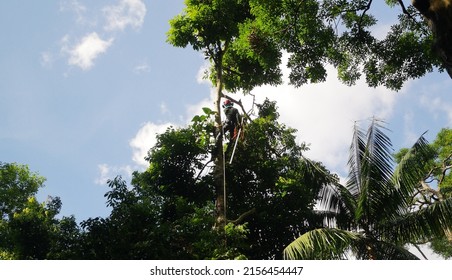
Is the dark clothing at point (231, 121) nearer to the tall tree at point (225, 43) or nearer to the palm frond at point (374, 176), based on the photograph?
the tall tree at point (225, 43)

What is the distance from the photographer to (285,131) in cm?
1095

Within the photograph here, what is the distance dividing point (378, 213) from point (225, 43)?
20.0 ft

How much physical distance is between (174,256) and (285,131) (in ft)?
16.6

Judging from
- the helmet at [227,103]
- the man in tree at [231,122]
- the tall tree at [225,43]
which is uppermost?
the tall tree at [225,43]

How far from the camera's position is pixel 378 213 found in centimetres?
701

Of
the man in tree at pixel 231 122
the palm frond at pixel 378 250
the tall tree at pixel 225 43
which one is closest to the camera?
the palm frond at pixel 378 250

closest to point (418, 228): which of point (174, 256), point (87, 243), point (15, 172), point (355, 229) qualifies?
point (355, 229)

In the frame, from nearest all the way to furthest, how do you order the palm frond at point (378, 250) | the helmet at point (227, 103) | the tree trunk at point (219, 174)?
the palm frond at point (378, 250), the tree trunk at point (219, 174), the helmet at point (227, 103)

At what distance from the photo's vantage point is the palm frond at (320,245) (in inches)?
233

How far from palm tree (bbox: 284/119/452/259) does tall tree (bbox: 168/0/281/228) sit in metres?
2.46

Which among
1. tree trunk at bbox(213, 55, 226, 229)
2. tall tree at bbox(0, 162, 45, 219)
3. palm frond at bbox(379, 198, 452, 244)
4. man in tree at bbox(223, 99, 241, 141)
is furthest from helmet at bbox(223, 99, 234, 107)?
tall tree at bbox(0, 162, 45, 219)

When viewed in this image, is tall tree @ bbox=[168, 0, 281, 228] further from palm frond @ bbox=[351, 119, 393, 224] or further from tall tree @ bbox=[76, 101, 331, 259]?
palm frond @ bbox=[351, 119, 393, 224]

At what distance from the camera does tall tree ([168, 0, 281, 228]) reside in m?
8.70

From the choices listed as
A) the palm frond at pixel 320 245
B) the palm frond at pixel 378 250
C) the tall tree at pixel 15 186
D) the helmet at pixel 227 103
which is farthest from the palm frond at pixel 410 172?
the tall tree at pixel 15 186
